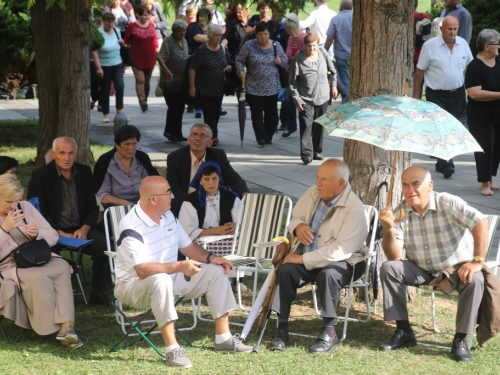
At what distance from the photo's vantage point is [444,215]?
617 centimetres

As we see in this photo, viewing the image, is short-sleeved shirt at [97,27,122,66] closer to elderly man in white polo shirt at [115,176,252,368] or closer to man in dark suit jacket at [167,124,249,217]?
man in dark suit jacket at [167,124,249,217]

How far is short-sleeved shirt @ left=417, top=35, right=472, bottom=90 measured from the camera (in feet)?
36.1

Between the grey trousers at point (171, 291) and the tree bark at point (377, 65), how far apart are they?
168cm

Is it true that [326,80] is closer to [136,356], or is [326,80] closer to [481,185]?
[481,185]

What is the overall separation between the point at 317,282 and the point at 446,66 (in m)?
5.74

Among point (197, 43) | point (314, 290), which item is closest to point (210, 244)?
point (314, 290)

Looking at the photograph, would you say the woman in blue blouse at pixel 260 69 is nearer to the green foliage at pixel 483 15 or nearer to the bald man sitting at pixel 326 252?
the green foliage at pixel 483 15

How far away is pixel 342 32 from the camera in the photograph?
15.3 metres

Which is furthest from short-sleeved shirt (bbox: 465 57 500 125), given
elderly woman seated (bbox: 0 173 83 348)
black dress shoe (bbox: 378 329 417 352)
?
elderly woman seated (bbox: 0 173 83 348)

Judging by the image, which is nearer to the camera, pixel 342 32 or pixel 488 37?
pixel 488 37

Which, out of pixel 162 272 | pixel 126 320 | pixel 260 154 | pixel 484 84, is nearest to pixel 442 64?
pixel 484 84

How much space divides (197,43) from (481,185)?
7.06m

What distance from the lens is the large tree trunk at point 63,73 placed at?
11.2 m

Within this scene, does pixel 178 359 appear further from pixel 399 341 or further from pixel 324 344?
pixel 399 341
